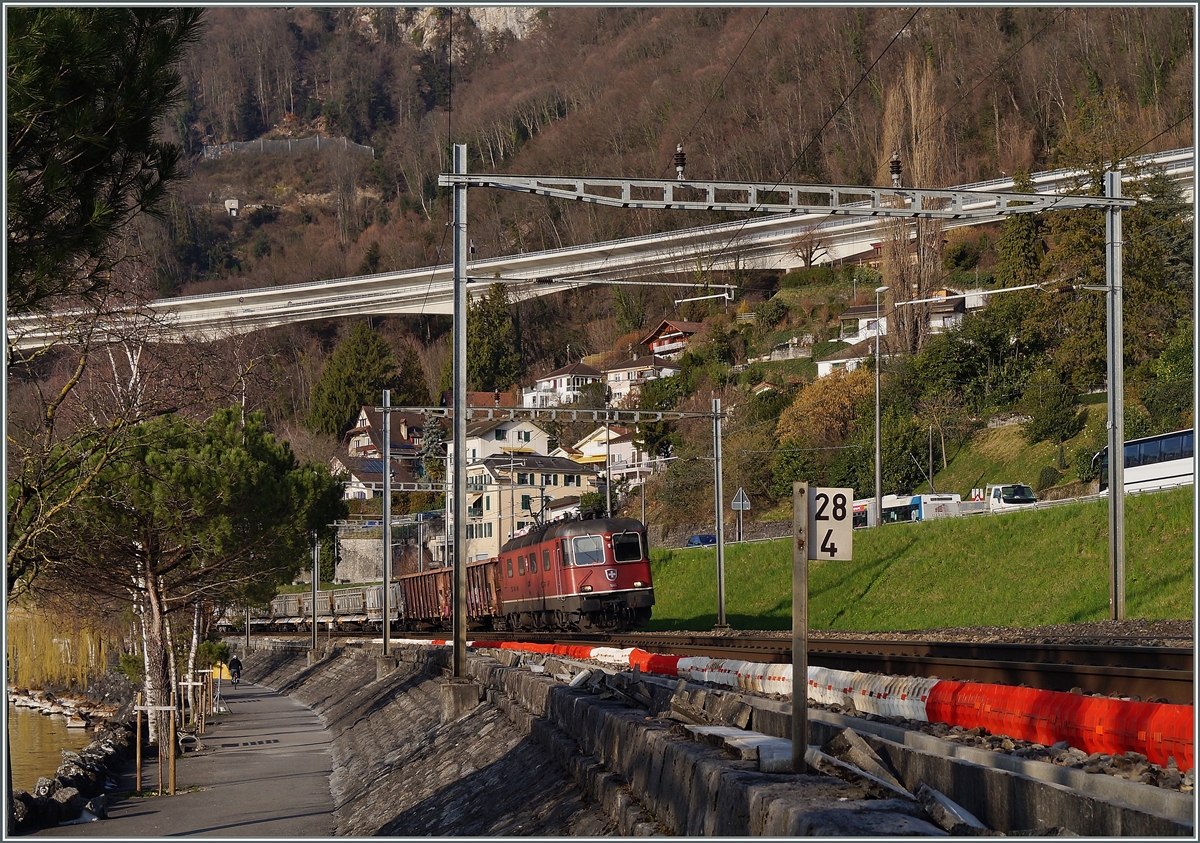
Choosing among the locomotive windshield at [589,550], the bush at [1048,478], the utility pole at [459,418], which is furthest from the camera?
the bush at [1048,478]

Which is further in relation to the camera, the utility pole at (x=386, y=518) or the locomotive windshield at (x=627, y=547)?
the locomotive windshield at (x=627, y=547)

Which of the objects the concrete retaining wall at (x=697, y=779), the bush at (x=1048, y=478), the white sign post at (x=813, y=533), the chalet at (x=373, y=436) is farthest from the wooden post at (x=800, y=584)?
the chalet at (x=373, y=436)

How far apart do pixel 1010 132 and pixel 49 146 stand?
91.5 metres

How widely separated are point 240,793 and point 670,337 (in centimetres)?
8171

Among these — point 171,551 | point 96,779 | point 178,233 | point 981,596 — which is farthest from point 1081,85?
point 178,233

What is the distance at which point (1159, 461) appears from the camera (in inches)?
1459

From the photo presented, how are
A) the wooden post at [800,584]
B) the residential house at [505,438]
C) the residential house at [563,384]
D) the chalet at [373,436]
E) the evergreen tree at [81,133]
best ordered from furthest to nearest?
1. the chalet at [373,436]
2. the residential house at [563,384]
3. the residential house at [505,438]
4. the evergreen tree at [81,133]
5. the wooden post at [800,584]

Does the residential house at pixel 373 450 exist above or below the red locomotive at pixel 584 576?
above

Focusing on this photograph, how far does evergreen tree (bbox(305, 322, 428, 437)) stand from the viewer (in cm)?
11781

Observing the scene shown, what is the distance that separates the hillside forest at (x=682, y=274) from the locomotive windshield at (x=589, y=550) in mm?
7125

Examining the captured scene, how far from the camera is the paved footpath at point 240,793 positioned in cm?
1769

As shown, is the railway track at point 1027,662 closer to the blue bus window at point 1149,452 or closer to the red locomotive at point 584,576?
the red locomotive at point 584,576

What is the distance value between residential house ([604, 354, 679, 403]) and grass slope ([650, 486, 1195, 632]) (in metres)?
48.6

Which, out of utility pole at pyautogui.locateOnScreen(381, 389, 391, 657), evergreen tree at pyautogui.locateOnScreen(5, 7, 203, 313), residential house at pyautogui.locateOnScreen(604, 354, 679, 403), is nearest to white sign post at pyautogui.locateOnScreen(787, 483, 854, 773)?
evergreen tree at pyautogui.locateOnScreen(5, 7, 203, 313)
